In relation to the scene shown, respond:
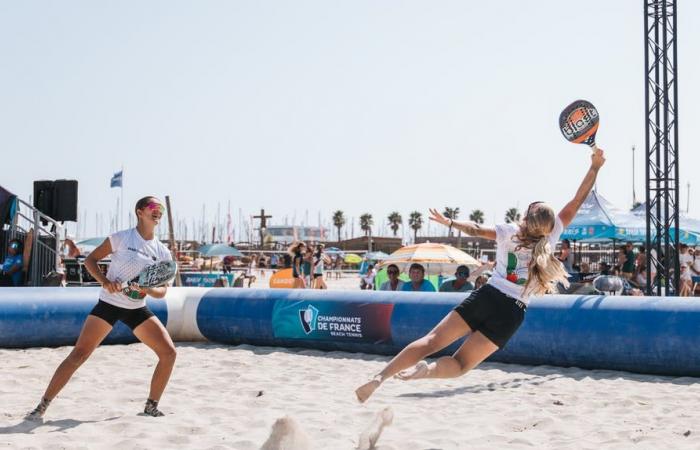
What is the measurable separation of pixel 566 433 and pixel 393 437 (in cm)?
110

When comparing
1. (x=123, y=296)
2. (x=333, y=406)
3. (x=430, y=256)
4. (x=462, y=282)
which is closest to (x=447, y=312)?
(x=462, y=282)

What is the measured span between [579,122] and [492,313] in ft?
5.58

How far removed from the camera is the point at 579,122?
5.04 metres

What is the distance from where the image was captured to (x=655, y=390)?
6.40 m

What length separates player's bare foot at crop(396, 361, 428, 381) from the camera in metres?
3.89

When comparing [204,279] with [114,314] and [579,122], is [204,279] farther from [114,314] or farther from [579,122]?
[579,122]

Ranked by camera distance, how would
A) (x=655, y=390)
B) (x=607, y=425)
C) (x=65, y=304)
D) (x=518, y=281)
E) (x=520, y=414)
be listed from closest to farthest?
(x=518, y=281) < (x=607, y=425) < (x=520, y=414) < (x=655, y=390) < (x=65, y=304)

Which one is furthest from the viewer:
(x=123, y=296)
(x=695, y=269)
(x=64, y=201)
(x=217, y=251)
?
(x=217, y=251)

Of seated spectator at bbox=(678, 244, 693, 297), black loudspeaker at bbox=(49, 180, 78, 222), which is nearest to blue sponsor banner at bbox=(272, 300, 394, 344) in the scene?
black loudspeaker at bbox=(49, 180, 78, 222)

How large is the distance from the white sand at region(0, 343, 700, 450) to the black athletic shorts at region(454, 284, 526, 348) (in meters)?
0.76

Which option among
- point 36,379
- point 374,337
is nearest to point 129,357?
point 36,379

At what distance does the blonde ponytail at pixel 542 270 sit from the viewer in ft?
13.1

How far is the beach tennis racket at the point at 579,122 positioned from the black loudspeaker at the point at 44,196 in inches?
454

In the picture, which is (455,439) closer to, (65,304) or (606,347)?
(606,347)
